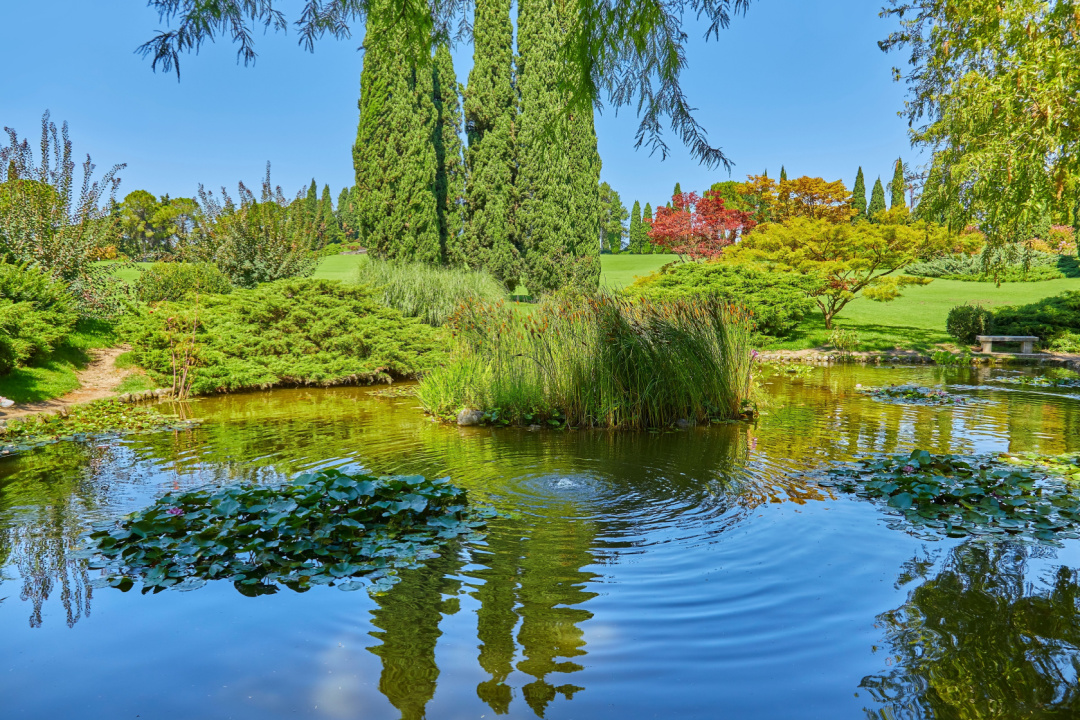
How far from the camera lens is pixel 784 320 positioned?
15539mm

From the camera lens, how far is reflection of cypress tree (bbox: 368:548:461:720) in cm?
209

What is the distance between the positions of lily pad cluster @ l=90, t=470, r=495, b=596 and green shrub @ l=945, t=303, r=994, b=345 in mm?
14304

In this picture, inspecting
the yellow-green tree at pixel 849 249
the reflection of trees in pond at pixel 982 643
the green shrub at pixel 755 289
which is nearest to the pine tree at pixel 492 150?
the green shrub at pixel 755 289

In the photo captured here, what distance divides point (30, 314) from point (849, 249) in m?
15.3

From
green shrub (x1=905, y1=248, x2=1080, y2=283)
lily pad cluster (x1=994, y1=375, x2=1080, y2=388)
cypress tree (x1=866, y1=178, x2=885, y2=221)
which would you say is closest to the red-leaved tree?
green shrub (x1=905, y1=248, x2=1080, y2=283)

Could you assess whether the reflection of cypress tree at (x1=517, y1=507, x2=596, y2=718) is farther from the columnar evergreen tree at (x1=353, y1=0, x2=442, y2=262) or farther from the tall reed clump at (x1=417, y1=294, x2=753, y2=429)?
the columnar evergreen tree at (x1=353, y1=0, x2=442, y2=262)

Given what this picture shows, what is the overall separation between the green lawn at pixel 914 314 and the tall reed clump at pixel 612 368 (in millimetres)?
8768

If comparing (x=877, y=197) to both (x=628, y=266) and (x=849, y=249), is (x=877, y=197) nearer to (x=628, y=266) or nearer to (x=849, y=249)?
(x=628, y=266)

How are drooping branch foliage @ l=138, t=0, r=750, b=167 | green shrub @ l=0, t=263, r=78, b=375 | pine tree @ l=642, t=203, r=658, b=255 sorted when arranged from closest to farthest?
drooping branch foliage @ l=138, t=0, r=750, b=167, green shrub @ l=0, t=263, r=78, b=375, pine tree @ l=642, t=203, r=658, b=255

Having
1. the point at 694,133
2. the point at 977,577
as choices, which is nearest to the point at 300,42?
the point at 694,133

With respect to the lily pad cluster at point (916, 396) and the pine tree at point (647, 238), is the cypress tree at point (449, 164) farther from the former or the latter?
the pine tree at point (647, 238)

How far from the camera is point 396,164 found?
653 inches

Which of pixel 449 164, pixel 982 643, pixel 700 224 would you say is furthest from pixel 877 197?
pixel 982 643

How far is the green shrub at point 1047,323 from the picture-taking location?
1393cm
